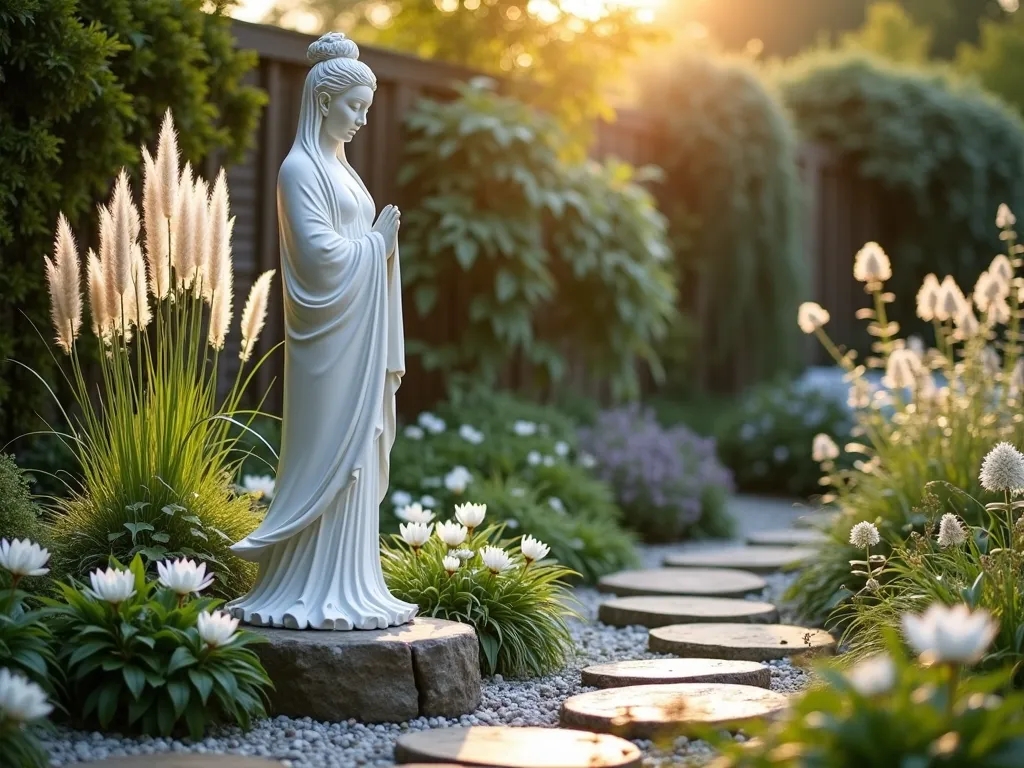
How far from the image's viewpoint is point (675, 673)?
4.06 m

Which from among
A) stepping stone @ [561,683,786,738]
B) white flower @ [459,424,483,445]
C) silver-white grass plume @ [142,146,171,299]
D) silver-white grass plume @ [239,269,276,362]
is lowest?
stepping stone @ [561,683,786,738]

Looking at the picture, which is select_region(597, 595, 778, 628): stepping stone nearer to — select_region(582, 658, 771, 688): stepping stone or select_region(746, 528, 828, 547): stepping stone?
select_region(582, 658, 771, 688): stepping stone

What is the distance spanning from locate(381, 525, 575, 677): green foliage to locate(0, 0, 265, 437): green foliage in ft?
6.12

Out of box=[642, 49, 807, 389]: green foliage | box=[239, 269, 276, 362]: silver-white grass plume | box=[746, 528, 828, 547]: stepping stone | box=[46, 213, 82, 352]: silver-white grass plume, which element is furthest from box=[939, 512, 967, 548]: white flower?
box=[642, 49, 807, 389]: green foliage

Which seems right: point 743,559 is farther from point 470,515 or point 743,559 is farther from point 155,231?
point 155,231

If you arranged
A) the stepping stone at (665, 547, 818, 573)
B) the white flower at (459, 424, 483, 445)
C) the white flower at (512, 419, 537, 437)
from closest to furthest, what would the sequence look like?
the stepping stone at (665, 547, 818, 573)
the white flower at (459, 424, 483, 445)
the white flower at (512, 419, 537, 437)

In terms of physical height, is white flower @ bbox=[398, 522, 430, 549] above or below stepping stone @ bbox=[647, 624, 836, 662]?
above

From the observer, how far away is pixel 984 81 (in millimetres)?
21484

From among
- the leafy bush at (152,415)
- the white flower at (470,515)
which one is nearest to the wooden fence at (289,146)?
the leafy bush at (152,415)

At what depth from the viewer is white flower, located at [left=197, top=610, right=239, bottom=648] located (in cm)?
325

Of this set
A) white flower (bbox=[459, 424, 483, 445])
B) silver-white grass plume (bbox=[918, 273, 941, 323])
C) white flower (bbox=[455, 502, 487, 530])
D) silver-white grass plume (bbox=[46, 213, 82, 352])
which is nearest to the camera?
silver-white grass plume (bbox=[46, 213, 82, 352])

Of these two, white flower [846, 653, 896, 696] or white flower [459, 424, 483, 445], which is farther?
white flower [459, 424, 483, 445]

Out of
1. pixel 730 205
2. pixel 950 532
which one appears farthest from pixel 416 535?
pixel 730 205

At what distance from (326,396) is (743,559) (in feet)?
12.2
